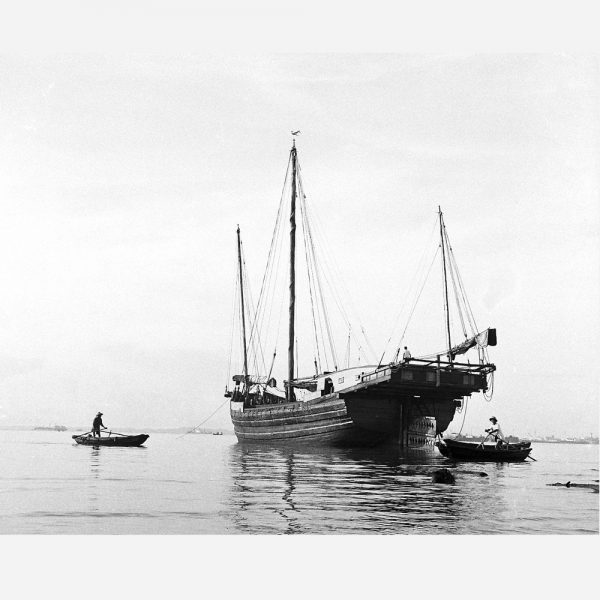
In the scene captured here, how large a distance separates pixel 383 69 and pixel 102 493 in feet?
34.1

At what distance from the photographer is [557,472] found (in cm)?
2412

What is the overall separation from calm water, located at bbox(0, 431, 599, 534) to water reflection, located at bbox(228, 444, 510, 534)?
0.07 ft

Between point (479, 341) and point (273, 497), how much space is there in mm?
7327

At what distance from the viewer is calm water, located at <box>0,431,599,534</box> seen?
1229 centimetres

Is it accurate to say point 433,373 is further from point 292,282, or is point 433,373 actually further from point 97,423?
point 97,423

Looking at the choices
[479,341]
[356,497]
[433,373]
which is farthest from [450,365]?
[356,497]

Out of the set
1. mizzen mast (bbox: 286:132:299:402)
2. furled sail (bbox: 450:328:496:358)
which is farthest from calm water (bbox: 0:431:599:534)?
mizzen mast (bbox: 286:132:299:402)

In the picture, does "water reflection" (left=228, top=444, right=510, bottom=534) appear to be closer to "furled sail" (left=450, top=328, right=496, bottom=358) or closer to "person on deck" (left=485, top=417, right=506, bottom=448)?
"person on deck" (left=485, top=417, right=506, bottom=448)

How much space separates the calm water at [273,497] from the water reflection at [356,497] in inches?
0.9

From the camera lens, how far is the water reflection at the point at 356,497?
1220 centimetres

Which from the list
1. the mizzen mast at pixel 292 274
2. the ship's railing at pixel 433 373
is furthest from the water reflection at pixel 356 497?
the mizzen mast at pixel 292 274

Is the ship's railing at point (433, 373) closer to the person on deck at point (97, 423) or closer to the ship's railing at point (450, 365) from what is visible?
the ship's railing at point (450, 365)

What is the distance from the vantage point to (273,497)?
580 inches
